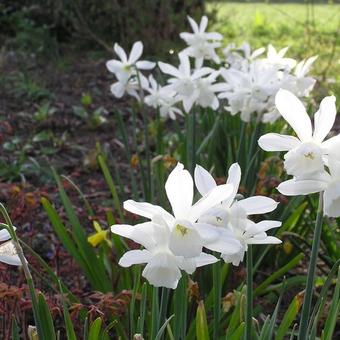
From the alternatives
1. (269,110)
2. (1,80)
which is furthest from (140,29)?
(269,110)

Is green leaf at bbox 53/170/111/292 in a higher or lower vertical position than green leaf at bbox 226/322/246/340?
lower

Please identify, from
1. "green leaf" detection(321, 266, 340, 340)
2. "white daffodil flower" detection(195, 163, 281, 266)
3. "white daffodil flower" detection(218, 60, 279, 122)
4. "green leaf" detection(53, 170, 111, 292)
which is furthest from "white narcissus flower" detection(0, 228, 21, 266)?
"white daffodil flower" detection(218, 60, 279, 122)

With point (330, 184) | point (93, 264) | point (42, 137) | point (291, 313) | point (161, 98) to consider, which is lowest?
point (42, 137)

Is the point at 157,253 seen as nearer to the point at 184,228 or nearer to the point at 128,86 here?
the point at 184,228

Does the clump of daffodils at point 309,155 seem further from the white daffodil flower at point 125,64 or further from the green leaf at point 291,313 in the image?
the white daffodil flower at point 125,64

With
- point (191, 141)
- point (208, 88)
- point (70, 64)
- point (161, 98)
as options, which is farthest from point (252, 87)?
point (70, 64)

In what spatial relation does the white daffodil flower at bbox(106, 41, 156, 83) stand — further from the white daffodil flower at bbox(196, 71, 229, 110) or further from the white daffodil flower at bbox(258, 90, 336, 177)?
the white daffodil flower at bbox(258, 90, 336, 177)
